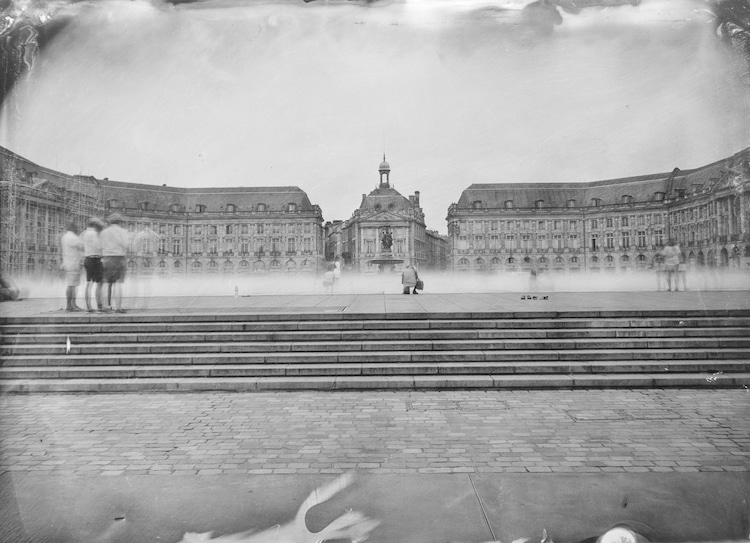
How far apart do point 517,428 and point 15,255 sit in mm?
7011

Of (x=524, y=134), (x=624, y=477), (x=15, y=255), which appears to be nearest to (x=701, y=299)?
(x=524, y=134)

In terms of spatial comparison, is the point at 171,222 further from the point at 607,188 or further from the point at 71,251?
the point at 607,188

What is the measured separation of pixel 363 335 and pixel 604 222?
195 inches

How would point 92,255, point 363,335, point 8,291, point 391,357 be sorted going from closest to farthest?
point 8,291 < point 391,357 < point 92,255 < point 363,335

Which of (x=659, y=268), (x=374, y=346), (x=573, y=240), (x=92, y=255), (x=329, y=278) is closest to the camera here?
(x=659, y=268)

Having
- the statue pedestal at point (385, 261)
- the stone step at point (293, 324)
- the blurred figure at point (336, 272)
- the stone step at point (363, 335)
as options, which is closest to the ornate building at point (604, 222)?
the stone step at point (293, 324)

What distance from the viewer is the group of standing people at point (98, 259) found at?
24.7 feet

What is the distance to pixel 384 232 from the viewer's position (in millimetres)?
11172

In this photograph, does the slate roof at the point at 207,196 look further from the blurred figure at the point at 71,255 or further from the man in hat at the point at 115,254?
the blurred figure at the point at 71,255

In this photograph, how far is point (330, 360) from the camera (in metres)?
7.84

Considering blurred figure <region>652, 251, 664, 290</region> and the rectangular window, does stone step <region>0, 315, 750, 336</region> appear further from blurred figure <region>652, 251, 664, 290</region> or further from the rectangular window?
the rectangular window

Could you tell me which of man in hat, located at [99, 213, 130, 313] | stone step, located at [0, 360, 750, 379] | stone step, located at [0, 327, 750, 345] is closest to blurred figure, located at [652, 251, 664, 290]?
stone step, located at [0, 327, 750, 345]

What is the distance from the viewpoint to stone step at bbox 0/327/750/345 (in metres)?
8.21

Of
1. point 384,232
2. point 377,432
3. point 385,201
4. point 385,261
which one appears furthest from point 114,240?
point 377,432
